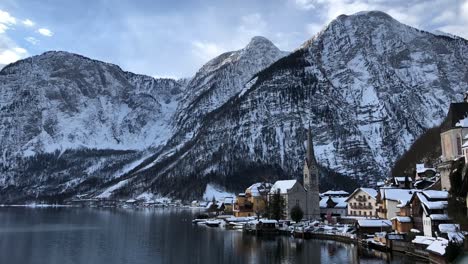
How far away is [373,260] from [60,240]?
61.2 metres

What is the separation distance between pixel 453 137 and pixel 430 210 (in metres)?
14.8

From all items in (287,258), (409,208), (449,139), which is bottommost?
(287,258)

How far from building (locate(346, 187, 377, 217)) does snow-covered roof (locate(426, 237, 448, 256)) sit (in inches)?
1894

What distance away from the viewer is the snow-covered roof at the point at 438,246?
5869cm

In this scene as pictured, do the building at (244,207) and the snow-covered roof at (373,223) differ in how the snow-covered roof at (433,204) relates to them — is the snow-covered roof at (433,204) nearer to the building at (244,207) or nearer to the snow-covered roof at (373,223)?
the snow-covered roof at (373,223)

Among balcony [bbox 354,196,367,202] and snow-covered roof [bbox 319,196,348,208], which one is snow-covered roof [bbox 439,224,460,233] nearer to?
balcony [bbox 354,196,367,202]

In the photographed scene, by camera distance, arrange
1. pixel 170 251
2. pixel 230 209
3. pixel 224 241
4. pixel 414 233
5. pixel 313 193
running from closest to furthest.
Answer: pixel 414 233 < pixel 170 251 < pixel 224 241 < pixel 313 193 < pixel 230 209

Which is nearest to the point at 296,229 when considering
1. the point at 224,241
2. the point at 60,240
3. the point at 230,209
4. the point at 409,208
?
the point at 224,241

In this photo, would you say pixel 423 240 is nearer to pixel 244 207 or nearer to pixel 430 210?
pixel 430 210

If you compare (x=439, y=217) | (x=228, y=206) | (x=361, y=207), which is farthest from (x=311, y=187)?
(x=439, y=217)

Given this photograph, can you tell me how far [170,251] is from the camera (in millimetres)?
81000

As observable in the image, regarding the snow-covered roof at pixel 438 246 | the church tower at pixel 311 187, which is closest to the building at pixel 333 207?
the church tower at pixel 311 187

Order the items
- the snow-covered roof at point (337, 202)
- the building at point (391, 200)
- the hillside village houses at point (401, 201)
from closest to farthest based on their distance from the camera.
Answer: the hillside village houses at point (401, 201), the building at point (391, 200), the snow-covered roof at point (337, 202)

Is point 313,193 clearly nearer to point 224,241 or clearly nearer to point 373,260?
point 224,241
